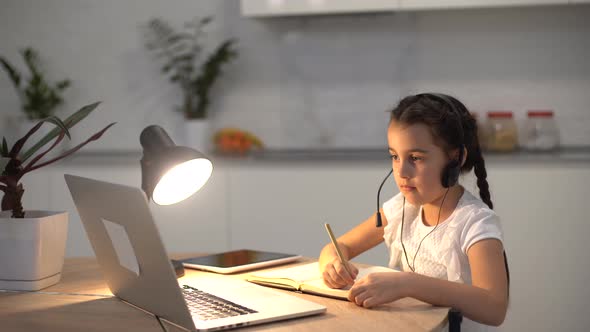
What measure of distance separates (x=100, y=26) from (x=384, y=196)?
174 centimetres

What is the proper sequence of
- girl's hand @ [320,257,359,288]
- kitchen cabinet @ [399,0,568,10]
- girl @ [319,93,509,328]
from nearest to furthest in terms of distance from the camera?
girl @ [319,93,509,328] → girl's hand @ [320,257,359,288] → kitchen cabinet @ [399,0,568,10]

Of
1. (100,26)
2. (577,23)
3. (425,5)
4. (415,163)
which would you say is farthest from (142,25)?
(415,163)

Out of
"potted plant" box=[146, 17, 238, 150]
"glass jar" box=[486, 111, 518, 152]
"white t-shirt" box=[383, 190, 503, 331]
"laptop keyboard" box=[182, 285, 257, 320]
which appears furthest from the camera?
"potted plant" box=[146, 17, 238, 150]

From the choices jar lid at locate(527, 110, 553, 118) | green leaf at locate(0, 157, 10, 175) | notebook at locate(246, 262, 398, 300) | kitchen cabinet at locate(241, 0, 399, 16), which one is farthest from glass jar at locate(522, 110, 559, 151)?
green leaf at locate(0, 157, 10, 175)

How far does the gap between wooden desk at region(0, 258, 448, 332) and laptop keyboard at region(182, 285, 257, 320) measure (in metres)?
0.06

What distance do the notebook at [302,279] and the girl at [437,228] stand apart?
0.03 meters

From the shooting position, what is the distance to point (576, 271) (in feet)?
10.3

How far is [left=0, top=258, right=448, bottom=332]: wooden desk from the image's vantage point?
134 cm

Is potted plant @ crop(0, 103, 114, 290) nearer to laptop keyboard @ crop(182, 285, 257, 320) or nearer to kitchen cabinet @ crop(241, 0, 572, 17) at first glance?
laptop keyboard @ crop(182, 285, 257, 320)

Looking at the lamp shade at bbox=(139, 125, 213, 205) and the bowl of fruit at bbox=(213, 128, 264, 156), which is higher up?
the lamp shade at bbox=(139, 125, 213, 205)

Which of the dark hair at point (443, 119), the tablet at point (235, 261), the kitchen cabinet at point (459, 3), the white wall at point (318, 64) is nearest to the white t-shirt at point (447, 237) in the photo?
the dark hair at point (443, 119)

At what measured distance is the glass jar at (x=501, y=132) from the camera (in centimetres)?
345

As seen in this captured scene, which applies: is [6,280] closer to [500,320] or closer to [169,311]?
[169,311]

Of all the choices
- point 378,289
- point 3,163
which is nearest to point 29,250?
point 3,163
